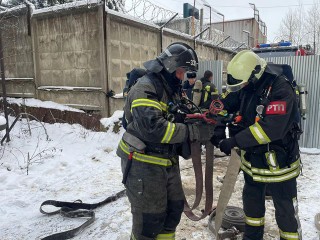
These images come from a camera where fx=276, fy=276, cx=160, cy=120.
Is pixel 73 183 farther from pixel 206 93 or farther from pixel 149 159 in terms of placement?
pixel 206 93

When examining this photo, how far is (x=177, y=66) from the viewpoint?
2.39 m

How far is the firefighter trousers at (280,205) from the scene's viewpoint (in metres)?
2.61

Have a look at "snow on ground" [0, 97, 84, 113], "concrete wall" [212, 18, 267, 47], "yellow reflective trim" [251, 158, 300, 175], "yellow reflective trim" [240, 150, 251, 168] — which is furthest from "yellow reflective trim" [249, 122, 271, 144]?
"concrete wall" [212, 18, 267, 47]

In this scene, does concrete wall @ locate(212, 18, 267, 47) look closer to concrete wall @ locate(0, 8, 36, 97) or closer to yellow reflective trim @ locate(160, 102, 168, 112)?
concrete wall @ locate(0, 8, 36, 97)

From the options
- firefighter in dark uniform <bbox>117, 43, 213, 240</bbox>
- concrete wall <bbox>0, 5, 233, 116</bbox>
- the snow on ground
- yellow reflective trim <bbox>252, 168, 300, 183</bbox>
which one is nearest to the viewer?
firefighter in dark uniform <bbox>117, 43, 213, 240</bbox>

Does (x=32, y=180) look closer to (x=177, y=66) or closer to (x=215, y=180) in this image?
(x=215, y=180)

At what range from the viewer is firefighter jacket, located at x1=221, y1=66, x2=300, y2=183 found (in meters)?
2.47

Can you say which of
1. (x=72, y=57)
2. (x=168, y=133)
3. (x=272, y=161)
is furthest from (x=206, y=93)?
(x=168, y=133)

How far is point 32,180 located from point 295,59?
638 centimetres

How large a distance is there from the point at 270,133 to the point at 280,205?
73 centimetres

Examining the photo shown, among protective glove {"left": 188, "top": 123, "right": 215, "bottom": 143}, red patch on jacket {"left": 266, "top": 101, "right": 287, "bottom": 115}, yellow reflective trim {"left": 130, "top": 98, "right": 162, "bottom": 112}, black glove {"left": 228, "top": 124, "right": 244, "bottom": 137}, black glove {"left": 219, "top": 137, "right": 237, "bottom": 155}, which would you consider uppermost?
yellow reflective trim {"left": 130, "top": 98, "right": 162, "bottom": 112}

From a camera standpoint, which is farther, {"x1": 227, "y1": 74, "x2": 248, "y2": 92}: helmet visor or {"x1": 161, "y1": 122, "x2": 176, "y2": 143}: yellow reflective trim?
{"x1": 227, "y1": 74, "x2": 248, "y2": 92}: helmet visor

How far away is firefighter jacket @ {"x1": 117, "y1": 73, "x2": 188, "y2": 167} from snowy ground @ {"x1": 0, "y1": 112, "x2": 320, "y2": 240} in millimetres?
1311

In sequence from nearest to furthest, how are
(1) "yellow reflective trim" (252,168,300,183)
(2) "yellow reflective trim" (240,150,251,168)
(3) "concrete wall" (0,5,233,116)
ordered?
(1) "yellow reflective trim" (252,168,300,183)
(2) "yellow reflective trim" (240,150,251,168)
(3) "concrete wall" (0,5,233,116)
